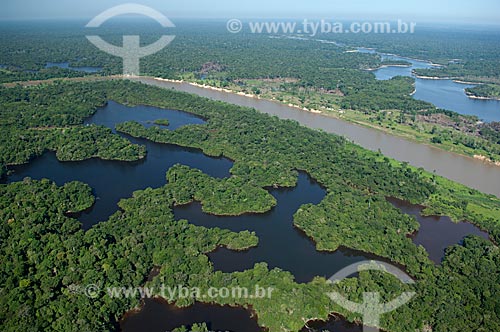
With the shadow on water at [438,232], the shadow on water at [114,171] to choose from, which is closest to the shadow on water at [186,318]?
the shadow on water at [114,171]

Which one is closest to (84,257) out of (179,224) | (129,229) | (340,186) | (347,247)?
(129,229)

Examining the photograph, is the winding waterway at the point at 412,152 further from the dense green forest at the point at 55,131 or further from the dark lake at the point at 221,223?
the dense green forest at the point at 55,131

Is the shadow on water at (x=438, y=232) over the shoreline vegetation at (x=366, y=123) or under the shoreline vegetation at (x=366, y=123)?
under

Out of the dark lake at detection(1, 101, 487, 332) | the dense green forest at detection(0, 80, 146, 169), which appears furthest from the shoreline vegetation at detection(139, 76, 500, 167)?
the dense green forest at detection(0, 80, 146, 169)

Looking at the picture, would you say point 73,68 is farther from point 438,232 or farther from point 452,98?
point 438,232

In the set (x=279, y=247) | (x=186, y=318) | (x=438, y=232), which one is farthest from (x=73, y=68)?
(x=438, y=232)

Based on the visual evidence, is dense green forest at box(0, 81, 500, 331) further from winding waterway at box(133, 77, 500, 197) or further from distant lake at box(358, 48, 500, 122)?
distant lake at box(358, 48, 500, 122)
